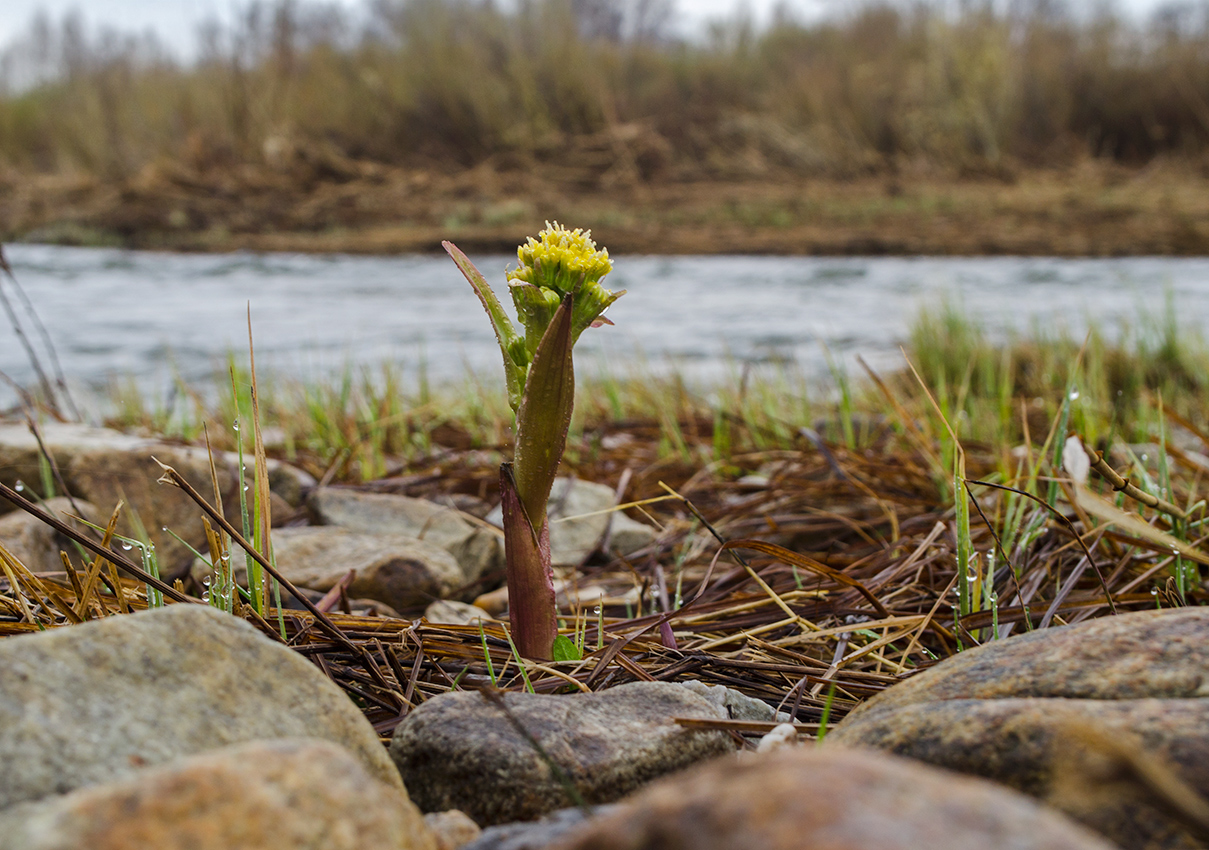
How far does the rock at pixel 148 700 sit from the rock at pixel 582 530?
40.6 inches

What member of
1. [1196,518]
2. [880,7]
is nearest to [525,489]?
[1196,518]

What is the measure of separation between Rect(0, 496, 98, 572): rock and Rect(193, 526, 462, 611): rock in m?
0.31

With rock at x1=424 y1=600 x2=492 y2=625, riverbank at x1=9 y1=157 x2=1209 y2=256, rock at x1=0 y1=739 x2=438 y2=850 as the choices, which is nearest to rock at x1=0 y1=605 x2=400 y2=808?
rock at x1=0 y1=739 x2=438 y2=850

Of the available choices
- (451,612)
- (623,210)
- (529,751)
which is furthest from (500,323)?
(623,210)

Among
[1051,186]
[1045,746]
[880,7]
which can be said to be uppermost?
[880,7]

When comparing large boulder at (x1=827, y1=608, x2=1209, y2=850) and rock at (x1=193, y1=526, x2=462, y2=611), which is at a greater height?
large boulder at (x1=827, y1=608, x2=1209, y2=850)

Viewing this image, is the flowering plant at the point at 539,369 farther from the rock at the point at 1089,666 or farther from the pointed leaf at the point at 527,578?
the rock at the point at 1089,666

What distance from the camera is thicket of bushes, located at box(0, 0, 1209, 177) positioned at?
41.7 feet

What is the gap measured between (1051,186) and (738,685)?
40.5 ft

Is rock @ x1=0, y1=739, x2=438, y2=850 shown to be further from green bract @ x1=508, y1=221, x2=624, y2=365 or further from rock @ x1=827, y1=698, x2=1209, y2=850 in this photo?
green bract @ x1=508, y1=221, x2=624, y2=365

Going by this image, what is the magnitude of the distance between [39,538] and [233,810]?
1.37 m

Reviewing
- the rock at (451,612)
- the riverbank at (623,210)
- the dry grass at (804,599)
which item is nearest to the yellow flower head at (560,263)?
the dry grass at (804,599)

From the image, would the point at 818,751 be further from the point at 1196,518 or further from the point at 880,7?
the point at 880,7

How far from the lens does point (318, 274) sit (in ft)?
31.1
